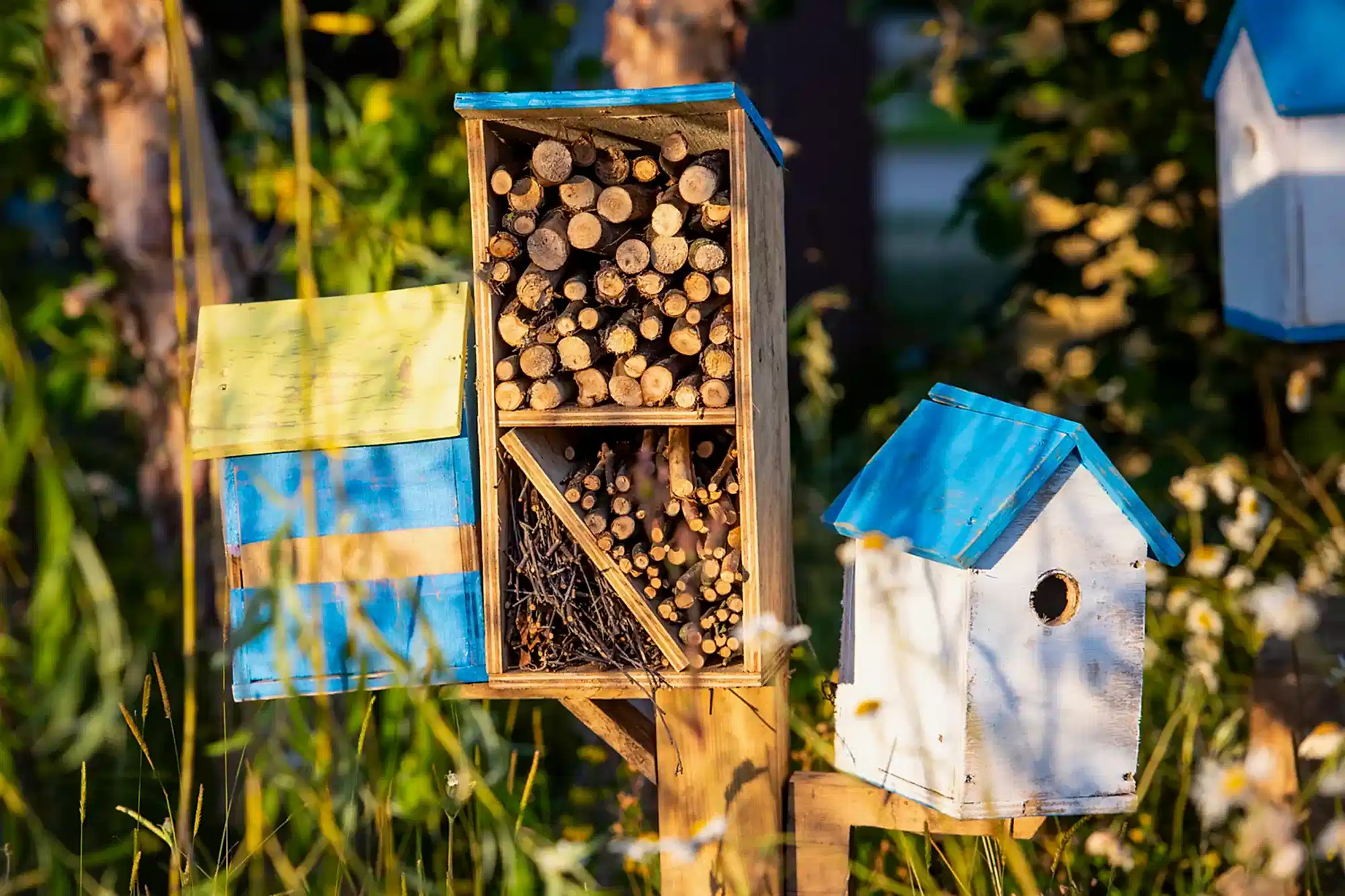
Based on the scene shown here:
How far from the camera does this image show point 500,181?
194 centimetres

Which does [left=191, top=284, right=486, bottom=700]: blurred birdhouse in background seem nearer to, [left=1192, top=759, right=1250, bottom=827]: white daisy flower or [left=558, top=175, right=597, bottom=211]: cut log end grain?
[left=558, top=175, right=597, bottom=211]: cut log end grain

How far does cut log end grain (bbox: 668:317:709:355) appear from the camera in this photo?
1.91 m

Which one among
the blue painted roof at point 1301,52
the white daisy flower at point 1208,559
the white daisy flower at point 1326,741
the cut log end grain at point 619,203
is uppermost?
the blue painted roof at point 1301,52

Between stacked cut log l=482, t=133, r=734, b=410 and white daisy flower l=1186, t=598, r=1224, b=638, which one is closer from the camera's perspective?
stacked cut log l=482, t=133, r=734, b=410

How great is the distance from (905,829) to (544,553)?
702mm

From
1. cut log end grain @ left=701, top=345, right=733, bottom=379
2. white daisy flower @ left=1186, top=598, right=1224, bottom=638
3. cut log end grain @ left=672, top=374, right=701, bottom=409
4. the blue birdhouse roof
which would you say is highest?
cut log end grain @ left=701, top=345, right=733, bottom=379

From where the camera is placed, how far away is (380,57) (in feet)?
18.6

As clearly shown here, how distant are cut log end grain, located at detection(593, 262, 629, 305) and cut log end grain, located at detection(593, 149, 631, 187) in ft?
0.43

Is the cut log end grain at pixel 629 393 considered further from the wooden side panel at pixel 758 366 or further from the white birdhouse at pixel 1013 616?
the white birdhouse at pixel 1013 616

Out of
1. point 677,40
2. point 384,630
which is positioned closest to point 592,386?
point 384,630

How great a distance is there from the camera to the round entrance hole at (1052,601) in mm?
1826

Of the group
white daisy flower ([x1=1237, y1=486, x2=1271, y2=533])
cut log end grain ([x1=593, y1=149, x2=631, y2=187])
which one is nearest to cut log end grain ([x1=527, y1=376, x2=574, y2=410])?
cut log end grain ([x1=593, y1=149, x2=631, y2=187])

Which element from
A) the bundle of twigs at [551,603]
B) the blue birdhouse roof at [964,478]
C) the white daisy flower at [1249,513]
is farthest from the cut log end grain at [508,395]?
the white daisy flower at [1249,513]

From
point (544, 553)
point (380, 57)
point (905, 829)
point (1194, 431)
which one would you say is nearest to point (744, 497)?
point (544, 553)
